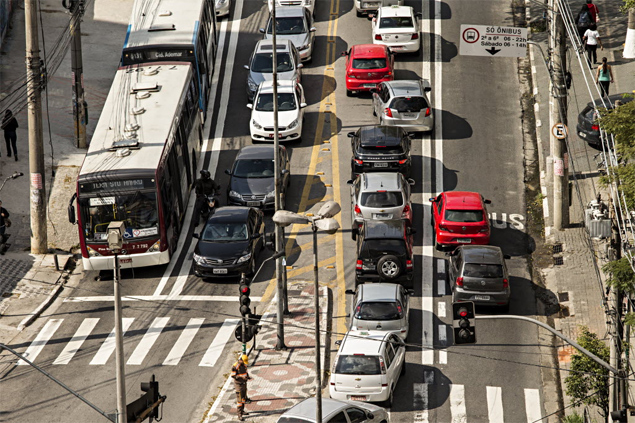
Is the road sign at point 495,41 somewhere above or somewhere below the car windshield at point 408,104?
above

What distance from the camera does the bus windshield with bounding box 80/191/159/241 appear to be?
1293 inches

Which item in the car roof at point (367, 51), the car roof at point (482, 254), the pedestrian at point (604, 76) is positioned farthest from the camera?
the car roof at point (367, 51)

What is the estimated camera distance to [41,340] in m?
31.1

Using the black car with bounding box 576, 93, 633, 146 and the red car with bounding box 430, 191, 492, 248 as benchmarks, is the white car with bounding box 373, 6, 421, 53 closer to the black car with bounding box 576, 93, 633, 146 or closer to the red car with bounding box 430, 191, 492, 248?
the black car with bounding box 576, 93, 633, 146

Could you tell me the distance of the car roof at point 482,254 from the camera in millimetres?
31312

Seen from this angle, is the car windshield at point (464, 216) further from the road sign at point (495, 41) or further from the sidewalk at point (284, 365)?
the road sign at point (495, 41)

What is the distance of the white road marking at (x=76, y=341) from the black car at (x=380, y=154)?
1099 centimetres

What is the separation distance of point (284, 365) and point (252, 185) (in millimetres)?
8818

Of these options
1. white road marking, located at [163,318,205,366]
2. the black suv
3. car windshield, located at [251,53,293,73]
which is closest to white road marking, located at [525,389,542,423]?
the black suv

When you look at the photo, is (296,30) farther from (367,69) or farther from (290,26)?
(367,69)

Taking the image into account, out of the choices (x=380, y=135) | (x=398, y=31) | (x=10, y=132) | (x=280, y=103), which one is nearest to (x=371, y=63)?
(x=398, y=31)

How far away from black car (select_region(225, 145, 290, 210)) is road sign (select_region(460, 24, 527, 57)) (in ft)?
24.2

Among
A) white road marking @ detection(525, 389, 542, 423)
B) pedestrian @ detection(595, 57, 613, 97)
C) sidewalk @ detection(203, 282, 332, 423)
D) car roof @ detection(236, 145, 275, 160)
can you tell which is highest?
pedestrian @ detection(595, 57, 613, 97)

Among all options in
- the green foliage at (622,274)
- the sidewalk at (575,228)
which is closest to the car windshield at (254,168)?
the sidewalk at (575,228)
